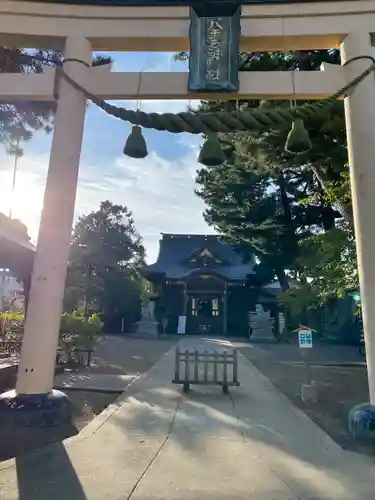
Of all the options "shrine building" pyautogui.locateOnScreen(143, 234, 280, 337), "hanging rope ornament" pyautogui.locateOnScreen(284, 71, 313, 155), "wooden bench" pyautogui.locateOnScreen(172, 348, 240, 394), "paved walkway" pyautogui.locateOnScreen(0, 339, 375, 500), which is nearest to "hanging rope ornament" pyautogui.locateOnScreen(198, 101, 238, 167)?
"hanging rope ornament" pyautogui.locateOnScreen(284, 71, 313, 155)

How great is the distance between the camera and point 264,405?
6730 mm

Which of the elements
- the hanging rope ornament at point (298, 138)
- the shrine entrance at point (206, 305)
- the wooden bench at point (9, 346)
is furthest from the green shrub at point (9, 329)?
the shrine entrance at point (206, 305)

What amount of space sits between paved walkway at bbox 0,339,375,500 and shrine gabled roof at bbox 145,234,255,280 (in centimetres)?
2080

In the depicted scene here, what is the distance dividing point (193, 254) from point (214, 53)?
24466mm

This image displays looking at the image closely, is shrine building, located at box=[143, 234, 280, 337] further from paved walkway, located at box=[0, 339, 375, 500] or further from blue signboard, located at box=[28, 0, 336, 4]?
blue signboard, located at box=[28, 0, 336, 4]

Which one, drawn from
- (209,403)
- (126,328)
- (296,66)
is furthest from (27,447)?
(126,328)

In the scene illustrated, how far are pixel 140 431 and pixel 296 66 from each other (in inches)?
323

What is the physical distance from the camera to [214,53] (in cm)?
498

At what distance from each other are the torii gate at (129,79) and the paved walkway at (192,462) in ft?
3.41

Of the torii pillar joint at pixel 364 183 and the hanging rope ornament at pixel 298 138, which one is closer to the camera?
the torii pillar joint at pixel 364 183

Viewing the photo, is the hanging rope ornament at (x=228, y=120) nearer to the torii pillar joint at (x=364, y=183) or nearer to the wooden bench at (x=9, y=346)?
the torii pillar joint at (x=364, y=183)

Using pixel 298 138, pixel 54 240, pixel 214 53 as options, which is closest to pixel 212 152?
pixel 298 138

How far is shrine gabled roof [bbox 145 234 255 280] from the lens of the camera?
27597 millimetres

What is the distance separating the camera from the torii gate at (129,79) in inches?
184
